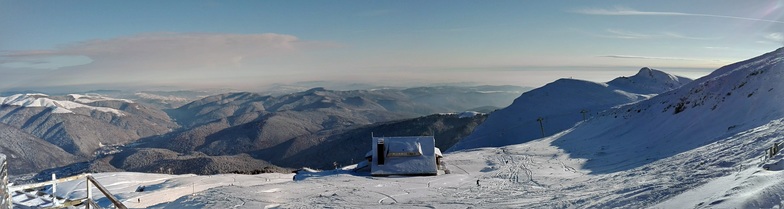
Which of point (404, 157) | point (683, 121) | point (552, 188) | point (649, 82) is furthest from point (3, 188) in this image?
point (649, 82)

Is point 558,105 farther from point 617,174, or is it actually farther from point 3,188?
point 3,188

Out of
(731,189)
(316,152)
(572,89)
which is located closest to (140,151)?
(316,152)

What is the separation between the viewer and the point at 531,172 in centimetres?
3173

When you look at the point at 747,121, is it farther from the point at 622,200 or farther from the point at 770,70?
the point at 622,200

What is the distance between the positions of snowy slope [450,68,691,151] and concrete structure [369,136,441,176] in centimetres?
3141

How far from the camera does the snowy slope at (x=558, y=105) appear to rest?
72.3m

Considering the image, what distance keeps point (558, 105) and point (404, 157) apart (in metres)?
51.3

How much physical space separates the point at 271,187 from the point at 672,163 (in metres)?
21.2

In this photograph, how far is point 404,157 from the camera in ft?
132

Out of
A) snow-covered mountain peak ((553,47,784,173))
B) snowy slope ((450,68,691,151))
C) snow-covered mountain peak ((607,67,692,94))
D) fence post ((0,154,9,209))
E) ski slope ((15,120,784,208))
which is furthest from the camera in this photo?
snow-covered mountain peak ((607,67,692,94))

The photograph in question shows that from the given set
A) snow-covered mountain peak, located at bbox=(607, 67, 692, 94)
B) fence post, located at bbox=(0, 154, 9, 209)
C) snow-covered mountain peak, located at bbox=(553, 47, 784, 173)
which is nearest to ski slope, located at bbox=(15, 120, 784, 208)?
snow-covered mountain peak, located at bbox=(553, 47, 784, 173)

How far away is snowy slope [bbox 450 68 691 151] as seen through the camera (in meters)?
72.3

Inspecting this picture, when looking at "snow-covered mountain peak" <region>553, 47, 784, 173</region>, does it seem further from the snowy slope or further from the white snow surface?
the snowy slope

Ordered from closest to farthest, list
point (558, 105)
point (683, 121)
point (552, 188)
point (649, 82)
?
1. point (552, 188)
2. point (683, 121)
3. point (558, 105)
4. point (649, 82)
